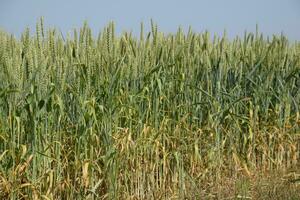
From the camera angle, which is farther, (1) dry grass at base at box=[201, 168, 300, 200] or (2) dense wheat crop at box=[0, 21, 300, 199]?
(1) dry grass at base at box=[201, 168, 300, 200]

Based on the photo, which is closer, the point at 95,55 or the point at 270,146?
the point at 95,55

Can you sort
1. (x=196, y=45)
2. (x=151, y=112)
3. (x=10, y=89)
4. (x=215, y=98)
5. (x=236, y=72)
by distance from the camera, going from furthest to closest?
(x=236, y=72)
(x=196, y=45)
(x=215, y=98)
(x=151, y=112)
(x=10, y=89)

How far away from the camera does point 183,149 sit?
15.6 feet

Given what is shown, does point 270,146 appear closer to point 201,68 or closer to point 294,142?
point 294,142

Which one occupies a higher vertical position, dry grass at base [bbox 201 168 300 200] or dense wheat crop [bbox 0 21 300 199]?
dense wheat crop [bbox 0 21 300 199]

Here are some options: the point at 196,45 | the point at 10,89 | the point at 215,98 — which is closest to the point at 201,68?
the point at 196,45

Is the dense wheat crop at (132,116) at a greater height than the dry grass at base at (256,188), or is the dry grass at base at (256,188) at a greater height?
the dense wheat crop at (132,116)

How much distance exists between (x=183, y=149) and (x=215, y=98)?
68 cm

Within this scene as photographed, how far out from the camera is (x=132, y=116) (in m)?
4.44

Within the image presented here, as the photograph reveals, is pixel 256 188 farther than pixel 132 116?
Yes

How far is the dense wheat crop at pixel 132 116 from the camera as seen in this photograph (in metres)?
3.63

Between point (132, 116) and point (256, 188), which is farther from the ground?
point (132, 116)

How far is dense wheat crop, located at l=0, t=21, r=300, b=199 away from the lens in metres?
3.63

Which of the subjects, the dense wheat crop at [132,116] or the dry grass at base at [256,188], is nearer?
the dense wheat crop at [132,116]
